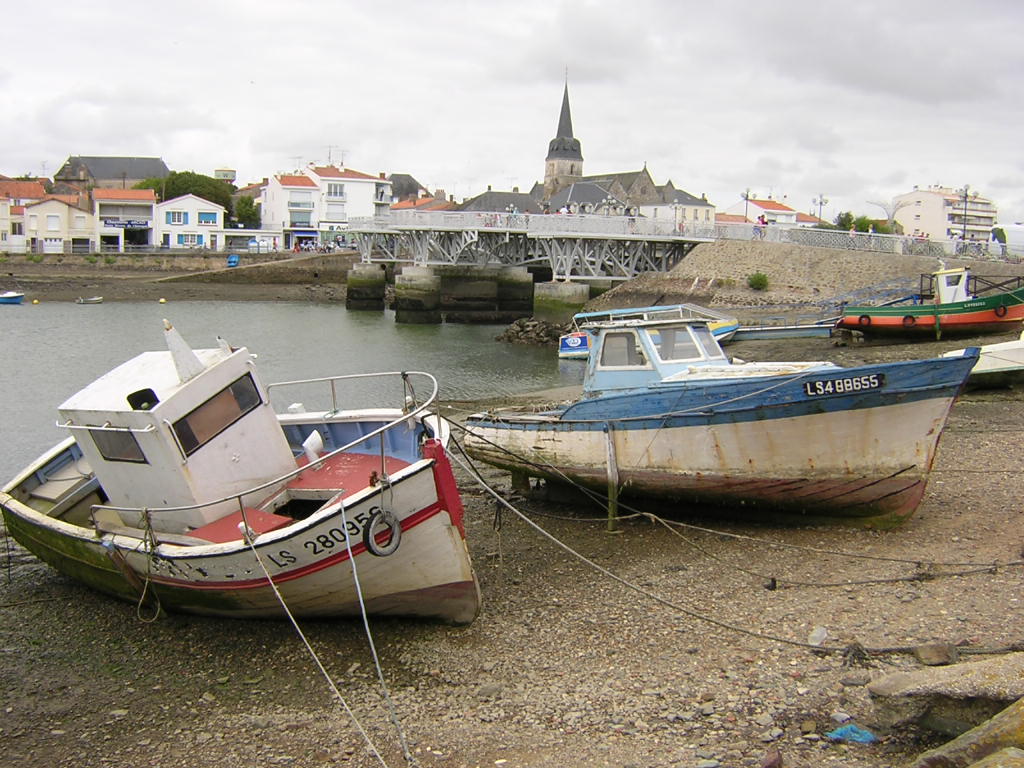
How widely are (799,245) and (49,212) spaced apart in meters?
66.3

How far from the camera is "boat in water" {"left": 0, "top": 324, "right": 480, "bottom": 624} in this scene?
8727 millimetres

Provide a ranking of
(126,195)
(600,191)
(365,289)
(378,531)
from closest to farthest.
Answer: (378,531)
(365,289)
(600,191)
(126,195)

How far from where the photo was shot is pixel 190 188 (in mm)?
95062

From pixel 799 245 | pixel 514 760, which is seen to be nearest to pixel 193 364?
pixel 514 760

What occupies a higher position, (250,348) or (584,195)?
(584,195)

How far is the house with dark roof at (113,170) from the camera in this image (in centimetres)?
11394

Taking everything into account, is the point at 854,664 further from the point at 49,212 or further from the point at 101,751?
the point at 49,212

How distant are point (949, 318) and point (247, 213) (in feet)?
279

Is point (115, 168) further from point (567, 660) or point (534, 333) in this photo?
point (567, 660)

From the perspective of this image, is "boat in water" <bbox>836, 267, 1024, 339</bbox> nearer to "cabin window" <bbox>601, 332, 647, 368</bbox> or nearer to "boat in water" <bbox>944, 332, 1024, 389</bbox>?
"boat in water" <bbox>944, 332, 1024, 389</bbox>

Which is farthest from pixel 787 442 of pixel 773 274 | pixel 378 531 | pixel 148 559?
pixel 773 274

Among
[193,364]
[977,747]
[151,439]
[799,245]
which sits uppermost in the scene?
[799,245]

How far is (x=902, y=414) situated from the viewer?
11.0 metres

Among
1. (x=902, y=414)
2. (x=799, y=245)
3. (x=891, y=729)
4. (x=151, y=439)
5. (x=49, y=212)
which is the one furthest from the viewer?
(x=49, y=212)
